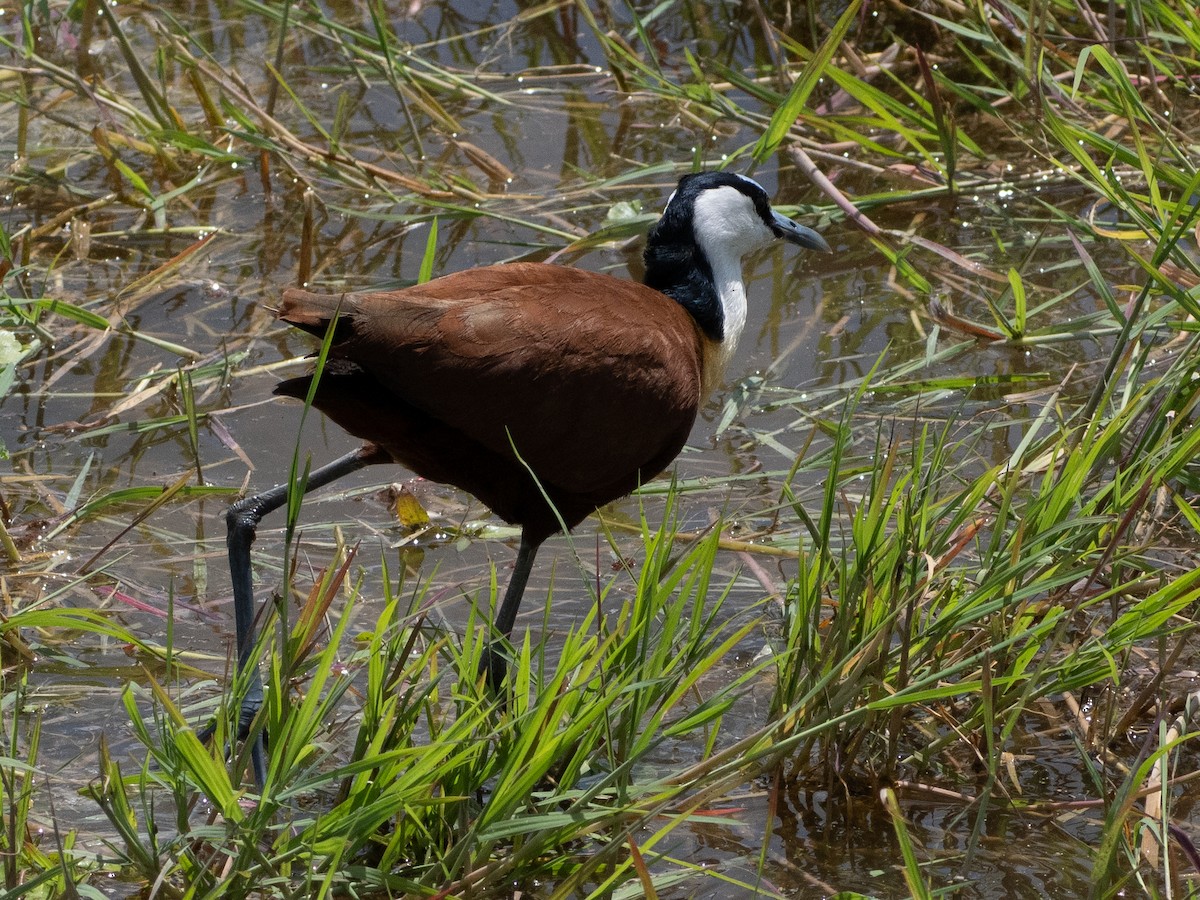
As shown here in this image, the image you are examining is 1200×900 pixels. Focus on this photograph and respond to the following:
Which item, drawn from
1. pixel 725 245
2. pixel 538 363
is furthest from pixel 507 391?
pixel 725 245

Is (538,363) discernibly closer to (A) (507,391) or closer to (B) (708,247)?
(A) (507,391)

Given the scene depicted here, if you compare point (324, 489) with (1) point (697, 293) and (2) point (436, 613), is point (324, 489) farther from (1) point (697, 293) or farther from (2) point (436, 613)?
(1) point (697, 293)

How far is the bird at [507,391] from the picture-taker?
3094 millimetres

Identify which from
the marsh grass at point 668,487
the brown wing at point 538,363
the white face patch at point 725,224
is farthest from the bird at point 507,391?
the white face patch at point 725,224

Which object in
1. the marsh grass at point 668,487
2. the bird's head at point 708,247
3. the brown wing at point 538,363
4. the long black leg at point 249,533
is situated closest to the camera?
the marsh grass at point 668,487

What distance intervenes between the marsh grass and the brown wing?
27 centimetres

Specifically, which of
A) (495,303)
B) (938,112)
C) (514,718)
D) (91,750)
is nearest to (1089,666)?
(514,718)

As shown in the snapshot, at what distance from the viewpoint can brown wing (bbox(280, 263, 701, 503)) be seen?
3.09 metres

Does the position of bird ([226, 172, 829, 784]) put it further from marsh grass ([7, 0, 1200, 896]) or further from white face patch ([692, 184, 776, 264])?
white face patch ([692, 184, 776, 264])

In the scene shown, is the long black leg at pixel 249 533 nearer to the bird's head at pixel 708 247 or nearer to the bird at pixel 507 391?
the bird at pixel 507 391

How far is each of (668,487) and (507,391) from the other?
0.95 m

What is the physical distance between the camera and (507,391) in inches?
125

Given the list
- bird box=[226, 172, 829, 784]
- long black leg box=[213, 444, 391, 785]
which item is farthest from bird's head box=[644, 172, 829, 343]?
long black leg box=[213, 444, 391, 785]

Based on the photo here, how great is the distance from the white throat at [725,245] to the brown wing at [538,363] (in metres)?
0.38
